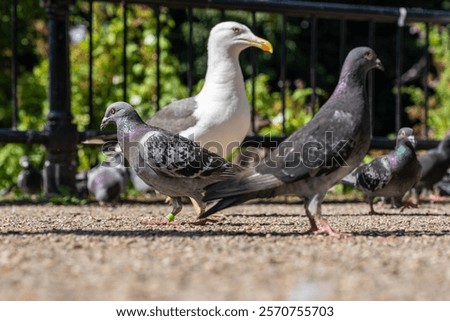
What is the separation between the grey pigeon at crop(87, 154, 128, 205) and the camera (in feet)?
19.0

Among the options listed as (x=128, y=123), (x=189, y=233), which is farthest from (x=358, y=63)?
(x=128, y=123)

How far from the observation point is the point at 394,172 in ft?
16.7

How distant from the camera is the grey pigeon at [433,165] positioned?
6.18 m

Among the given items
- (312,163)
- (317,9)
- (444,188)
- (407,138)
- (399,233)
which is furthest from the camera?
(444,188)

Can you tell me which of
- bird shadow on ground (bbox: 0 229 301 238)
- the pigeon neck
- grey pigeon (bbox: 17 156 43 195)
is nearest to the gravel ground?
bird shadow on ground (bbox: 0 229 301 238)

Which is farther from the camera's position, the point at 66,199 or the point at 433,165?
the point at 433,165

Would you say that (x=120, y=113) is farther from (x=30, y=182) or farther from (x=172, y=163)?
(x=30, y=182)

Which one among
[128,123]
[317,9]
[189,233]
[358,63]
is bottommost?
[189,233]

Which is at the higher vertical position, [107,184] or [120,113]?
[120,113]

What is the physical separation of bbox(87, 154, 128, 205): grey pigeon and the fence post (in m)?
0.21

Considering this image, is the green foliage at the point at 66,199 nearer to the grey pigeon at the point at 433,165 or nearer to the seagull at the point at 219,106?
the seagull at the point at 219,106

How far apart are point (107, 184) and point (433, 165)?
227 centimetres

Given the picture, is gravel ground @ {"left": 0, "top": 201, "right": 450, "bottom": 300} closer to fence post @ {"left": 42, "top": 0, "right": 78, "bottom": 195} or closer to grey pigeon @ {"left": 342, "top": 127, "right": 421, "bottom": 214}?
grey pigeon @ {"left": 342, "top": 127, "right": 421, "bottom": 214}

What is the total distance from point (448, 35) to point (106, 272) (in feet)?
26.9
